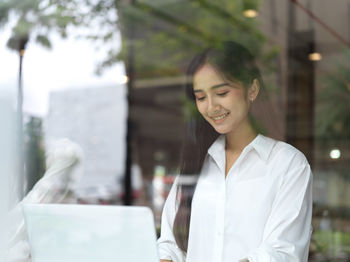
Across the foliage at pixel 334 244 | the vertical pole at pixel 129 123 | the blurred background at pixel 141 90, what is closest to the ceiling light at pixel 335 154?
the blurred background at pixel 141 90

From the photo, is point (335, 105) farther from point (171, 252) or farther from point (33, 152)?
point (171, 252)

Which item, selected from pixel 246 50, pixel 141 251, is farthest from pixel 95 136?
pixel 141 251

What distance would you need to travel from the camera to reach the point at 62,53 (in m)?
5.71

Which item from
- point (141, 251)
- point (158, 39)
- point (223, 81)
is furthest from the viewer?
point (158, 39)

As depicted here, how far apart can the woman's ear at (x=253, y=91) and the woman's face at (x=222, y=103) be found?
0.06ft

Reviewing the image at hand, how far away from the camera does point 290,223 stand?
1.43 m

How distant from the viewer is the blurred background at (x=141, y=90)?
2.23 m

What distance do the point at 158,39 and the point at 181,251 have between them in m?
6.33

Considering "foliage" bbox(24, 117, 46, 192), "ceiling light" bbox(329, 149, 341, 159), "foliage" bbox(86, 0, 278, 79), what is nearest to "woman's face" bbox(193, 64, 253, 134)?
"foliage" bbox(24, 117, 46, 192)

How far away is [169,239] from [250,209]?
0.30 m

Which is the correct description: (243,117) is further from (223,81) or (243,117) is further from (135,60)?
(135,60)

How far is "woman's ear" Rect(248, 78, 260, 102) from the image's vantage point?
171 cm

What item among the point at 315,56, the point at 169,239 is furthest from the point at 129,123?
the point at 169,239

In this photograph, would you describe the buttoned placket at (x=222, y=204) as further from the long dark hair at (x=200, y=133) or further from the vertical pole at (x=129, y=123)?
the vertical pole at (x=129, y=123)
